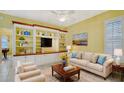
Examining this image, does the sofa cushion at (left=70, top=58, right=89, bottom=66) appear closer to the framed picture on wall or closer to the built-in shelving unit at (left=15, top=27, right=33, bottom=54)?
the framed picture on wall

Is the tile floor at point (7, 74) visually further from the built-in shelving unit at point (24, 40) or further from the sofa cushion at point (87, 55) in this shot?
the sofa cushion at point (87, 55)

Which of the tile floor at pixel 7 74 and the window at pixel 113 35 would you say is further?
the window at pixel 113 35

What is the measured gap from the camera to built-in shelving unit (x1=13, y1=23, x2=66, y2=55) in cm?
393

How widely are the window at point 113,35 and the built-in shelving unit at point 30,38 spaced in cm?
289

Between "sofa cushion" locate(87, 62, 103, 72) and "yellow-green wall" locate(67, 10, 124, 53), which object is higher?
"yellow-green wall" locate(67, 10, 124, 53)

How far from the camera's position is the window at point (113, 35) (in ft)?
9.86

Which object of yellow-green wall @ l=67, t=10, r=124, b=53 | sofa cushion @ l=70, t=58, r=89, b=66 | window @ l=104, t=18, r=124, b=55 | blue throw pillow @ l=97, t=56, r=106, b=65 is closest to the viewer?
window @ l=104, t=18, r=124, b=55

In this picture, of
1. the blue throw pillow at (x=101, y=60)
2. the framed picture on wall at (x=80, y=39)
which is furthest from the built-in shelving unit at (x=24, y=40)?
the blue throw pillow at (x=101, y=60)

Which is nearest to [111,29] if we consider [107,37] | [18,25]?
[107,37]

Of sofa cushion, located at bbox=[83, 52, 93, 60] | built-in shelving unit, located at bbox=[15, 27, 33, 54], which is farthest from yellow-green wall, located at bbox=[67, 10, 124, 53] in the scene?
built-in shelving unit, located at bbox=[15, 27, 33, 54]

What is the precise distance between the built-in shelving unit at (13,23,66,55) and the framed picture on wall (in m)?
1.25

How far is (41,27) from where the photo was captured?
4.64m
